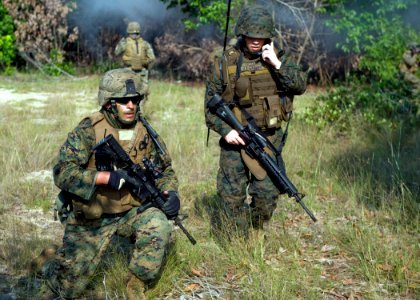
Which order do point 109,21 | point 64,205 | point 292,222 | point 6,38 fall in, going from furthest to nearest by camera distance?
point 109,21, point 6,38, point 292,222, point 64,205

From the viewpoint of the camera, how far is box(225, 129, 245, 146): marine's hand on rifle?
4316 millimetres

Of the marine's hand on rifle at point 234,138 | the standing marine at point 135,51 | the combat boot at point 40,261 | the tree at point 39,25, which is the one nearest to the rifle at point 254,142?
the marine's hand on rifle at point 234,138

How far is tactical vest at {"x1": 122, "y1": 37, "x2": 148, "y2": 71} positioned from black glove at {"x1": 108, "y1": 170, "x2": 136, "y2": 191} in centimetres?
737

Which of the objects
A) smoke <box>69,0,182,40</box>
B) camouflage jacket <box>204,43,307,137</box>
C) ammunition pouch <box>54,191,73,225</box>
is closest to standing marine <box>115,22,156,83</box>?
smoke <box>69,0,182,40</box>

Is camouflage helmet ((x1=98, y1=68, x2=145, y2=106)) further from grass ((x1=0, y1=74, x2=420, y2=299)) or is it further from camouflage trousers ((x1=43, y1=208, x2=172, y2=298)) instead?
grass ((x1=0, y1=74, x2=420, y2=299))

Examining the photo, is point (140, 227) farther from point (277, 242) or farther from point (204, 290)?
point (277, 242)

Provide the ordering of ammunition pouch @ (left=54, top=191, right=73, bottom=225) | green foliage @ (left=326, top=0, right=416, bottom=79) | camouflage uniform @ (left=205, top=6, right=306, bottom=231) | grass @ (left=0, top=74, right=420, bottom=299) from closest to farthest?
ammunition pouch @ (left=54, top=191, right=73, bottom=225), grass @ (left=0, top=74, right=420, bottom=299), camouflage uniform @ (left=205, top=6, right=306, bottom=231), green foliage @ (left=326, top=0, right=416, bottom=79)

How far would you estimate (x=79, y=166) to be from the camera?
3.67 meters

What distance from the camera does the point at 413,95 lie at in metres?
8.50

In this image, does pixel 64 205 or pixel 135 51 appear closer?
pixel 64 205

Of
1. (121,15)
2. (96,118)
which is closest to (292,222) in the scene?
(96,118)

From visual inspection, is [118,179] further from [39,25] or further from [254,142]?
[39,25]

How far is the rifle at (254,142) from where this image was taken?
14.1 ft

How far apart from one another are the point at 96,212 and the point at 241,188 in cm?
120
